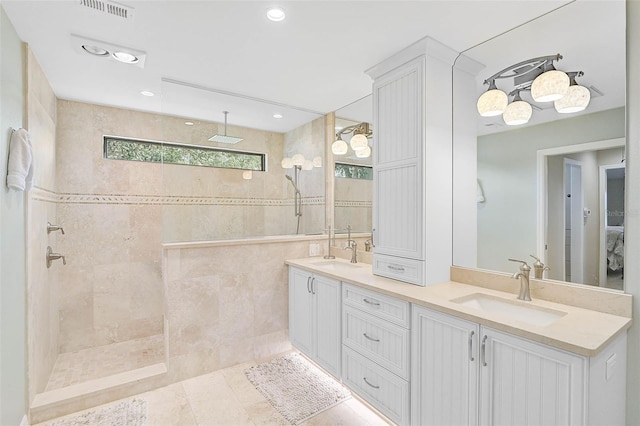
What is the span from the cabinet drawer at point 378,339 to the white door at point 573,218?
975 millimetres

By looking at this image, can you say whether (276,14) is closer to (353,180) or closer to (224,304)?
(353,180)

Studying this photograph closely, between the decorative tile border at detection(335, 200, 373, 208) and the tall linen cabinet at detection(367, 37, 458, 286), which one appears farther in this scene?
the decorative tile border at detection(335, 200, 373, 208)

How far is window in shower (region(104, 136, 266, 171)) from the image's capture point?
2916 mm

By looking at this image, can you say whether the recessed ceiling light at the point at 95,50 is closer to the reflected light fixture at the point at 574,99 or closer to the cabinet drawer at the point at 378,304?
the cabinet drawer at the point at 378,304

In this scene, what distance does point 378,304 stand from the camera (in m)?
2.01

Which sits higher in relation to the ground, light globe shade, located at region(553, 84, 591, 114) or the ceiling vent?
the ceiling vent

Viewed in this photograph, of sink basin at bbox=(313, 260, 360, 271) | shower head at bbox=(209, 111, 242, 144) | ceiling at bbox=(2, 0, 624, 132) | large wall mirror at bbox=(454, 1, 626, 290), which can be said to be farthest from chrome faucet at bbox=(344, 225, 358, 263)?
shower head at bbox=(209, 111, 242, 144)

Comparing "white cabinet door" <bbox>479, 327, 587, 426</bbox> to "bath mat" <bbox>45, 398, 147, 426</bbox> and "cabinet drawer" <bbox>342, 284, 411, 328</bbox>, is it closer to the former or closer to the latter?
"cabinet drawer" <bbox>342, 284, 411, 328</bbox>

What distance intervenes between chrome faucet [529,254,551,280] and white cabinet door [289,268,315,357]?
1.65 metres

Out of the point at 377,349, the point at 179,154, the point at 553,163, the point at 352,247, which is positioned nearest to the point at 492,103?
the point at 553,163

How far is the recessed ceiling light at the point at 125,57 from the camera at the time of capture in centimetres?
211

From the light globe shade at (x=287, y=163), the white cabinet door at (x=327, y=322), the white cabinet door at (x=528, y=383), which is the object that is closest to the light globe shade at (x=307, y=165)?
the light globe shade at (x=287, y=163)

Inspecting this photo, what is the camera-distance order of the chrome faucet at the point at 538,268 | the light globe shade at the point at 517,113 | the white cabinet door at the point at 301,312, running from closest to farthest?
the chrome faucet at the point at 538,268
the light globe shade at the point at 517,113
the white cabinet door at the point at 301,312

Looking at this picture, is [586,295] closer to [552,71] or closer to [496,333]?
[496,333]
